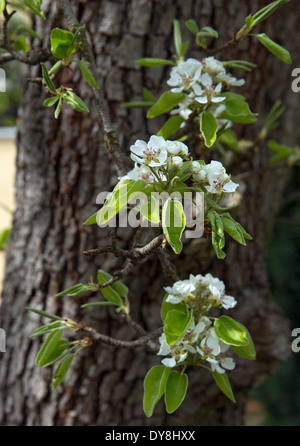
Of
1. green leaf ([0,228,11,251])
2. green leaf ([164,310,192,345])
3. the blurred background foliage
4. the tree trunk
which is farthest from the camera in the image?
the blurred background foliage

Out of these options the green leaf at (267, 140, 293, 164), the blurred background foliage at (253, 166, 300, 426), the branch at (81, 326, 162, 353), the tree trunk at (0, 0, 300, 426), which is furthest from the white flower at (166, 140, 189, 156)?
the blurred background foliage at (253, 166, 300, 426)

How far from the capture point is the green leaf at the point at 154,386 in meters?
0.75

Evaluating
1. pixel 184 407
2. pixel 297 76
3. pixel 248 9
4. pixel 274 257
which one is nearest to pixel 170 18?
pixel 248 9

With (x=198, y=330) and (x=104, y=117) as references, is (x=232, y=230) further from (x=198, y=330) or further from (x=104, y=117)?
(x=104, y=117)

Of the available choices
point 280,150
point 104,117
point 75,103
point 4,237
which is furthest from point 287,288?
point 75,103

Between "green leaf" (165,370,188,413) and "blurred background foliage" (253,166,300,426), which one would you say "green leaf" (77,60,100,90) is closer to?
"green leaf" (165,370,188,413)

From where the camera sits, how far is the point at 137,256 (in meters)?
0.66

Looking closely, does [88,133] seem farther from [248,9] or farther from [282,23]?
[282,23]

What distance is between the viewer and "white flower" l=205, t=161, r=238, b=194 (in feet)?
1.99

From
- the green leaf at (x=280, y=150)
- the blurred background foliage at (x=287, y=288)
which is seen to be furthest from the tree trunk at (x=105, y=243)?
the blurred background foliage at (x=287, y=288)

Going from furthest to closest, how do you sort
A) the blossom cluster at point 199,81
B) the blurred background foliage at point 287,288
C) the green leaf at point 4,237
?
1. the blurred background foliage at point 287,288
2. the green leaf at point 4,237
3. the blossom cluster at point 199,81

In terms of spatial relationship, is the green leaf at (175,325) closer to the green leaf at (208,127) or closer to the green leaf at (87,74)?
the green leaf at (208,127)

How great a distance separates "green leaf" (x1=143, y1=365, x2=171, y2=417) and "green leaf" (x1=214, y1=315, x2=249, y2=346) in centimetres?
12

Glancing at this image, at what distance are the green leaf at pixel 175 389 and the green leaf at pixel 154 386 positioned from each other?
0.01 metres
